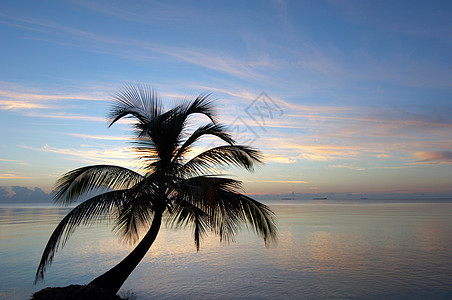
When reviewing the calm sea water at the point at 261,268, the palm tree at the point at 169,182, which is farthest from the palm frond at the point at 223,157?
the calm sea water at the point at 261,268

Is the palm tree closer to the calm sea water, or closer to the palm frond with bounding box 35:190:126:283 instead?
the palm frond with bounding box 35:190:126:283

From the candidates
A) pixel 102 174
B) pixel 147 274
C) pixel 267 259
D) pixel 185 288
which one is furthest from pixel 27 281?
pixel 267 259

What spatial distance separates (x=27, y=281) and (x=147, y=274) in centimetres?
415

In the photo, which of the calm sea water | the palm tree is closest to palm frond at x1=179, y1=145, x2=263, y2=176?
the palm tree

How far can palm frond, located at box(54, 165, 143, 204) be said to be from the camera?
26.1ft

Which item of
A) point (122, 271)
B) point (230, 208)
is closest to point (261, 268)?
point (230, 208)

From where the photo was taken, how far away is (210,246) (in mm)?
19469

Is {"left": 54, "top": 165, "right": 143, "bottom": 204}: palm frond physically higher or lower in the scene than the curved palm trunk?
higher

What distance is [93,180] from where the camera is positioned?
802cm

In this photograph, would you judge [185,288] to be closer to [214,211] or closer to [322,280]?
[214,211]

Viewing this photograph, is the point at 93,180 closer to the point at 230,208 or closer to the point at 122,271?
the point at 122,271

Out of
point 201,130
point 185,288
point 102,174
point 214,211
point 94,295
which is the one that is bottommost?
point 185,288

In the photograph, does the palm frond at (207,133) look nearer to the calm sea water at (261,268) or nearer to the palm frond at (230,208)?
the palm frond at (230,208)

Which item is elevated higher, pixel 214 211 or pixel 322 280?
pixel 214 211
